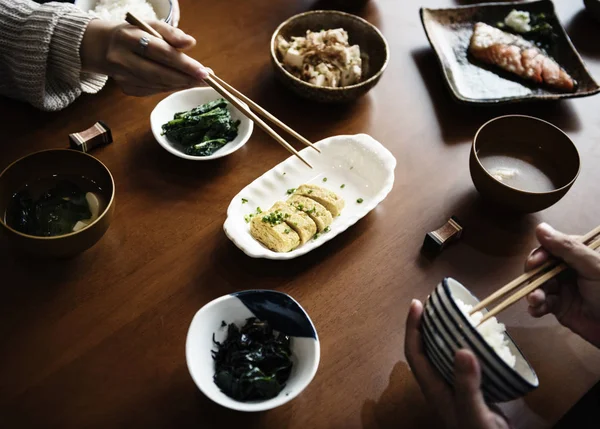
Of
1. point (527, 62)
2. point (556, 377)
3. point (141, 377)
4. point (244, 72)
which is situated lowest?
point (141, 377)

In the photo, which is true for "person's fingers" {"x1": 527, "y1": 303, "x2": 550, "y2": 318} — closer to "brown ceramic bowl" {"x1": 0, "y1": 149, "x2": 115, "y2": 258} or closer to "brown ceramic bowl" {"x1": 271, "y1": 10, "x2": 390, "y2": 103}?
"brown ceramic bowl" {"x1": 271, "y1": 10, "x2": 390, "y2": 103}

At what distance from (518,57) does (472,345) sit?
5.32 feet

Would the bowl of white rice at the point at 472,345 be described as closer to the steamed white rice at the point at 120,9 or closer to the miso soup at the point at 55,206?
the miso soup at the point at 55,206

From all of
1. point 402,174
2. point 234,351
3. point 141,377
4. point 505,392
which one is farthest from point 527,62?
point 141,377

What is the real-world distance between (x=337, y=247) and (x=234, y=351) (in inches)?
20.0

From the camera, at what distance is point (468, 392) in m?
1.12

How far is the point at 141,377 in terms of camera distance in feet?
4.43

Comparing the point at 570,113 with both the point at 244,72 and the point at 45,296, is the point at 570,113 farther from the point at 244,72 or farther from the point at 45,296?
the point at 45,296

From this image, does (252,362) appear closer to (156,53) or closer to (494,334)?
(494,334)

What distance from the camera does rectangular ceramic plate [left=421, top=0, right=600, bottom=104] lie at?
84.5 inches

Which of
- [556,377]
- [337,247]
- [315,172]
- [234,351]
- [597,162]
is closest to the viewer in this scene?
[234,351]

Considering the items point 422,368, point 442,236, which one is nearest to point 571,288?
point 442,236

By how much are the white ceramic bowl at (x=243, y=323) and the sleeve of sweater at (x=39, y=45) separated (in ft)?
3.11

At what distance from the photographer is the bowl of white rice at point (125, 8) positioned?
81.0 inches
